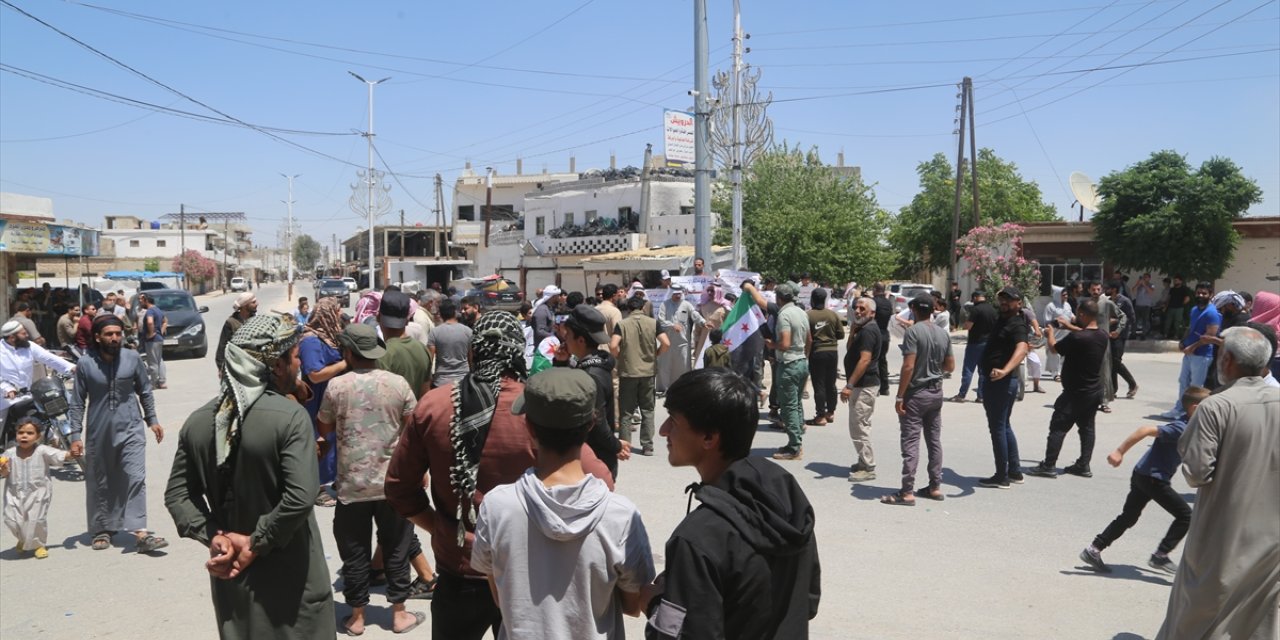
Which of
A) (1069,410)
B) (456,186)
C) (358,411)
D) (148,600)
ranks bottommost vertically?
(148,600)

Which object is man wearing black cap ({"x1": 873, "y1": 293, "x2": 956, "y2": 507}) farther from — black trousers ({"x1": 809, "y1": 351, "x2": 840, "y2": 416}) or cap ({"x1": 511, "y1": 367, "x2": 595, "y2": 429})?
cap ({"x1": 511, "y1": 367, "x2": 595, "y2": 429})

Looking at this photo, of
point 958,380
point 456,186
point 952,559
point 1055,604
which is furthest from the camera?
point 456,186

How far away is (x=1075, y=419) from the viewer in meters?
8.85

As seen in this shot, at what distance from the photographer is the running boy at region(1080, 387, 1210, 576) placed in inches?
212

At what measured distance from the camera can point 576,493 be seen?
2.62m

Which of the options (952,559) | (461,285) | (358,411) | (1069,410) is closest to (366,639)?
(358,411)

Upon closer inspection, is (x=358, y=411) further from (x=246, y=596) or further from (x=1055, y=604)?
(x=1055, y=604)

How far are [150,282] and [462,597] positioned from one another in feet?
125

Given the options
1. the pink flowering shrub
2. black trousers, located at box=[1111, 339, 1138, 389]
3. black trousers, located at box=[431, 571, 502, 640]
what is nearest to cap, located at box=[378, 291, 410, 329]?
black trousers, located at box=[431, 571, 502, 640]

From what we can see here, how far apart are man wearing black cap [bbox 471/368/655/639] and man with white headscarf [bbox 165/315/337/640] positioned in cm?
110

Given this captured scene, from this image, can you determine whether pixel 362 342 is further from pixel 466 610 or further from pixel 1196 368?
pixel 1196 368

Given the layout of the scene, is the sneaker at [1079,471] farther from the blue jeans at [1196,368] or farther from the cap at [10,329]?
the cap at [10,329]

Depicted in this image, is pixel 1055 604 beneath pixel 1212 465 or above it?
beneath

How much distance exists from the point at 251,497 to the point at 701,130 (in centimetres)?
1402
